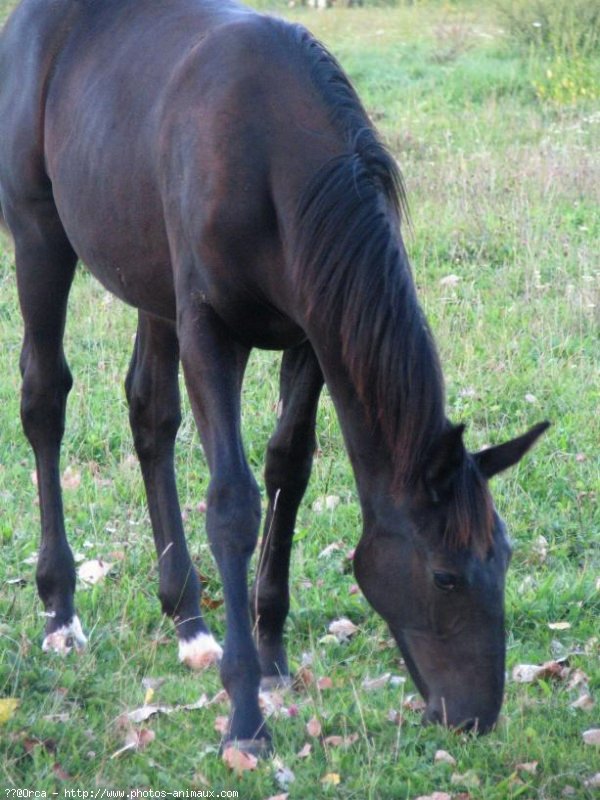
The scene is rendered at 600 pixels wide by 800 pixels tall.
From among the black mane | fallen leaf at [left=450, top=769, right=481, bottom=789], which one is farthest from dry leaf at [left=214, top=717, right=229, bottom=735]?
the black mane

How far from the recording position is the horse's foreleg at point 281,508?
391 cm

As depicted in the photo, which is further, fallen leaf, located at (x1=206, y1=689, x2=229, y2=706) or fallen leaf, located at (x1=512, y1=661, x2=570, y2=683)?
fallen leaf, located at (x1=512, y1=661, x2=570, y2=683)

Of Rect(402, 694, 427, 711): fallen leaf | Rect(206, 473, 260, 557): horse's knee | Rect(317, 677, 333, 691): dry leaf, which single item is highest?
Rect(206, 473, 260, 557): horse's knee

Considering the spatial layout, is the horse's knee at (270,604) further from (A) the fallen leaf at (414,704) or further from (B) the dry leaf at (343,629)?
(A) the fallen leaf at (414,704)

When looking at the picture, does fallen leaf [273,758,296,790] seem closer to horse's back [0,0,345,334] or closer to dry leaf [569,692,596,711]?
dry leaf [569,692,596,711]

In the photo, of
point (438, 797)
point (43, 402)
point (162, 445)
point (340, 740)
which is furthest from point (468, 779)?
point (43, 402)

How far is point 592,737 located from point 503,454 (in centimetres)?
94

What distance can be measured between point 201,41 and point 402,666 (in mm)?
2094

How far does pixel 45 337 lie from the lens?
4.50 metres

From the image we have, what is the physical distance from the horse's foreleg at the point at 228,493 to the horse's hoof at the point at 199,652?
710 mm

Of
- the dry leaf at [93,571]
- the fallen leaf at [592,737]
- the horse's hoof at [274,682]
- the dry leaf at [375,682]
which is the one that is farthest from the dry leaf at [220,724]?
the dry leaf at [93,571]

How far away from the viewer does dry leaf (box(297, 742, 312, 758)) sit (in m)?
3.34

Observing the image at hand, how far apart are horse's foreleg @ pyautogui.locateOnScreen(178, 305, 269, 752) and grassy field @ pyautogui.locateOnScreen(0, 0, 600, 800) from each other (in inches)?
8.3

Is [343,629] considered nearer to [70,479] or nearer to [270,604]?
[270,604]
